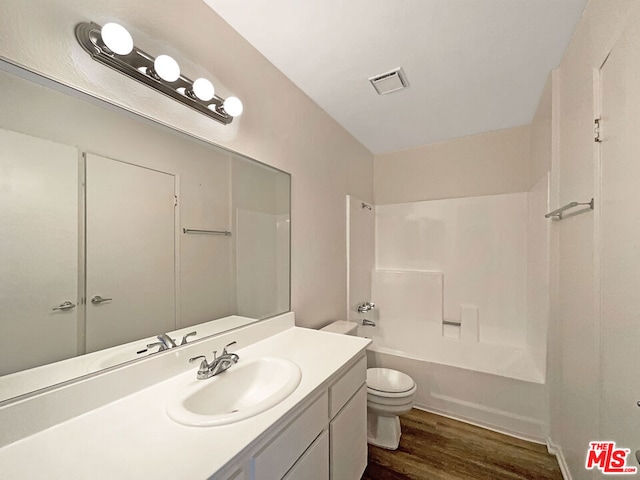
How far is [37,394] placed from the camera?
703mm

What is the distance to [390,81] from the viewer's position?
1711mm

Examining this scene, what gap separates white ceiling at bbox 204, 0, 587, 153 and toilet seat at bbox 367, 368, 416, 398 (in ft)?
6.76

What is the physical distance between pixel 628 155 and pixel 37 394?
194 cm

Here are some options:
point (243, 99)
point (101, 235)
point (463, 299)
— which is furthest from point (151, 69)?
point (463, 299)

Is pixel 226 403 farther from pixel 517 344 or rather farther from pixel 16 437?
pixel 517 344

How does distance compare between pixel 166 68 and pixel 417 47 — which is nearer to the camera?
pixel 166 68

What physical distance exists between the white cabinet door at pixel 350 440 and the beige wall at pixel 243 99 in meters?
0.64

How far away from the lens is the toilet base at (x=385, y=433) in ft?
5.62

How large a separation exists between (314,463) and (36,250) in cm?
118

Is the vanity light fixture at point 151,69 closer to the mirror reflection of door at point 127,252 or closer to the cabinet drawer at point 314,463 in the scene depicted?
the mirror reflection of door at point 127,252

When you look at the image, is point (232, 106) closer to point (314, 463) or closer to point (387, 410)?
point (314, 463)

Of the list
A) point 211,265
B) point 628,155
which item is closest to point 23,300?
point 211,265

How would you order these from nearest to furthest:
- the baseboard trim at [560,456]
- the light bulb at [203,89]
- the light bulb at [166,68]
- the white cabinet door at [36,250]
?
the white cabinet door at [36,250] < the light bulb at [166,68] < the light bulb at [203,89] < the baseboard trim at [560,456]

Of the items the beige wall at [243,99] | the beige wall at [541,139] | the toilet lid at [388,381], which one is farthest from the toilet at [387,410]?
the beige wall at [541,139]
